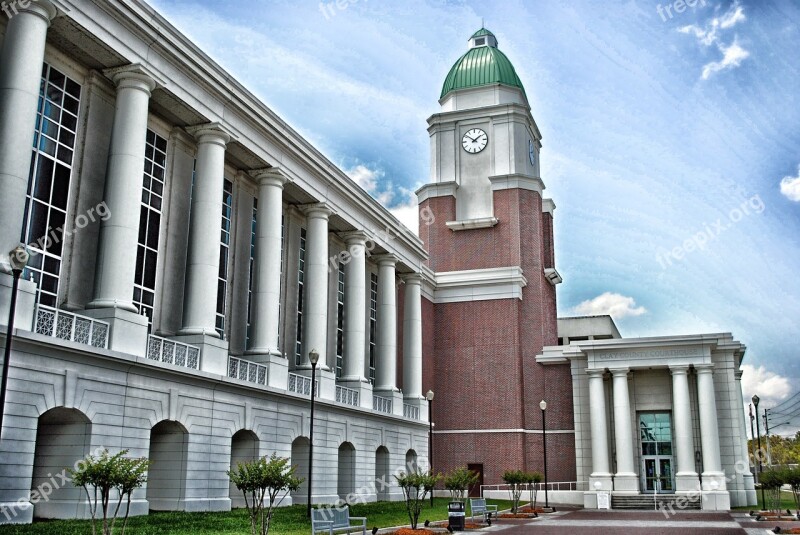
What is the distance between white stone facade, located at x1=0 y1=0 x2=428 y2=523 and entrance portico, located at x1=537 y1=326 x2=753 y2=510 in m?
16.4

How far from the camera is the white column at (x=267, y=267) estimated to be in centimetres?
3450

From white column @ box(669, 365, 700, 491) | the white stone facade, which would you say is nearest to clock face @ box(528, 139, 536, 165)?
white column @ box(669, 365, 700, 491)

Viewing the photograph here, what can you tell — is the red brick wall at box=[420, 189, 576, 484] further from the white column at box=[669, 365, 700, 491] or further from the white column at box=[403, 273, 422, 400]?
the white column at box=[669, 365, 700, 491]

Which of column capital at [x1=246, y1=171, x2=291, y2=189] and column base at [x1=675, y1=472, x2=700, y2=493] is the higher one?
column capital at [x1=246, y1=171, x2=291, y2=189]

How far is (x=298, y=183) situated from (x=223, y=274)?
5.82m

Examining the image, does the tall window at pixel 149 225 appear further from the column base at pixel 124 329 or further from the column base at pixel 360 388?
the column base at pixel 360 388

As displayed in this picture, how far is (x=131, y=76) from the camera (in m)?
27.5

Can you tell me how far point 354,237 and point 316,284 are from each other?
6.51m

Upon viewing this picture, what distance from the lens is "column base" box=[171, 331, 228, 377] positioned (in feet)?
96.1

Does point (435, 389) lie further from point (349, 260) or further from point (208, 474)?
point (208, 474)

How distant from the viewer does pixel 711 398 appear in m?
49.0

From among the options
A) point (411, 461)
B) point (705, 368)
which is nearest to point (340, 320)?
point (411, 461)

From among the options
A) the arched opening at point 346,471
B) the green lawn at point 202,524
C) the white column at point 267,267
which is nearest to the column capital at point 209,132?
the white column at point 267,267

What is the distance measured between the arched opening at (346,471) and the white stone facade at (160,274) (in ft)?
0.30
